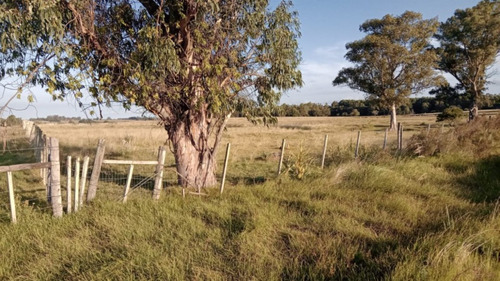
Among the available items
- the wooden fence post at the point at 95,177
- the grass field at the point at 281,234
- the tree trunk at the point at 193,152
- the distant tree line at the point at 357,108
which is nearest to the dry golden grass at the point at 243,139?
the tree trunk at the point at 193,152

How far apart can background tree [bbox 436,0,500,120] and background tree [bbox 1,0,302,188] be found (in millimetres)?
26975

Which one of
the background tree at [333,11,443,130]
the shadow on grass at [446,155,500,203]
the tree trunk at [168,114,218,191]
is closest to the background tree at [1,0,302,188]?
the tree trunk at [168,114,218,191]

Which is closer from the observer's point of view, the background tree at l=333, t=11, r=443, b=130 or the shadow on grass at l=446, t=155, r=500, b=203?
the shadow on grass at l=446, t=155, r=500, b=203

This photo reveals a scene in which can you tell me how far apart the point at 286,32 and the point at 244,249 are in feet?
17.2

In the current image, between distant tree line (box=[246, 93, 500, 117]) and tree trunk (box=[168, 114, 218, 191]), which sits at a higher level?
distant tree line (box=[246, 93, 500, 117])

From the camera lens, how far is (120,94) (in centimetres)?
664

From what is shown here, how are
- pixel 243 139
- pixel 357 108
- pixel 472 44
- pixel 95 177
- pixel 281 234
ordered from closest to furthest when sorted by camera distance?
pixel 281 234, pixel 95 177, pixel 243 139, pixel 472 44, pixel 357 108

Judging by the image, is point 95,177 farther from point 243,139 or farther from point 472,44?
point 472,44

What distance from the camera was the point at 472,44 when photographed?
29703 millimetres

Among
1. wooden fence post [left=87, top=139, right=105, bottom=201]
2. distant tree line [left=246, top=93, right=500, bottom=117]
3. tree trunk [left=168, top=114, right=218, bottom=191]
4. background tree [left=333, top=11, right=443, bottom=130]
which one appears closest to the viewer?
wooden fence post [left=87, top=139, right=105, bottom=201]

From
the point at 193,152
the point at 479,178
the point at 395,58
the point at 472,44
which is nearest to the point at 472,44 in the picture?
the point at 472,44

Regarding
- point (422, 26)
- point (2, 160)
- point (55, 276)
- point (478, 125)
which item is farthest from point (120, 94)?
point (422, 26)

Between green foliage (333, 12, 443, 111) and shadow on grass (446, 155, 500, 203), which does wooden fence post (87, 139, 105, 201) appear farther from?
green foliage (333, 12, 443, 111)

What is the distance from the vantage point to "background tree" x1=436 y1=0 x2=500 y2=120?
28.1m
